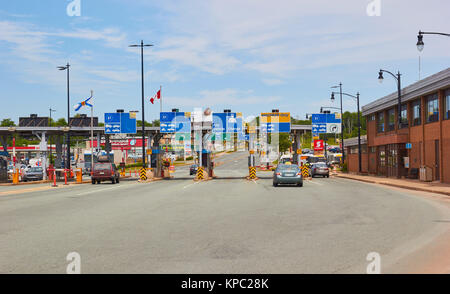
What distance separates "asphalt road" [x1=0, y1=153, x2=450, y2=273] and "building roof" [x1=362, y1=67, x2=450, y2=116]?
19.5m

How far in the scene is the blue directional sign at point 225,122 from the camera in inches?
2163

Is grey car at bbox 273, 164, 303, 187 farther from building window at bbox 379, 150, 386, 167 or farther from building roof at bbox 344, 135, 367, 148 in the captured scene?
building roof at bbox 344, 135, 367, 148

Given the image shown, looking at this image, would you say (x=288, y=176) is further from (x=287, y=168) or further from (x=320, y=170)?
(x=320, y=170)

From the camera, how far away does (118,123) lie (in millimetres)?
56375

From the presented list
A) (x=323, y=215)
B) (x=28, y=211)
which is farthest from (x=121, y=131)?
(x=323, y=215)

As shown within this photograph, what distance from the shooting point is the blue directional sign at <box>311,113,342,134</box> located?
196ft

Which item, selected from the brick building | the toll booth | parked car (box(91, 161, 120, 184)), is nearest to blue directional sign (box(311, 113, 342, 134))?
the brick building

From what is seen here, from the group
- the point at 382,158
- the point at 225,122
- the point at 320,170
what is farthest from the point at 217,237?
the point at 225,122

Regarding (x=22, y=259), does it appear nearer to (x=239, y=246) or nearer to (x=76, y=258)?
(x=76, y=258)

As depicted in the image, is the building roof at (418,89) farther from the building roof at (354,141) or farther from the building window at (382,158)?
the building roof at (354,141)

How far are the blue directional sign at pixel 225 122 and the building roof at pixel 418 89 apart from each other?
14.9 metres

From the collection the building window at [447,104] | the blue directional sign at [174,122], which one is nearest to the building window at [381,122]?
the building window at [447,104]
